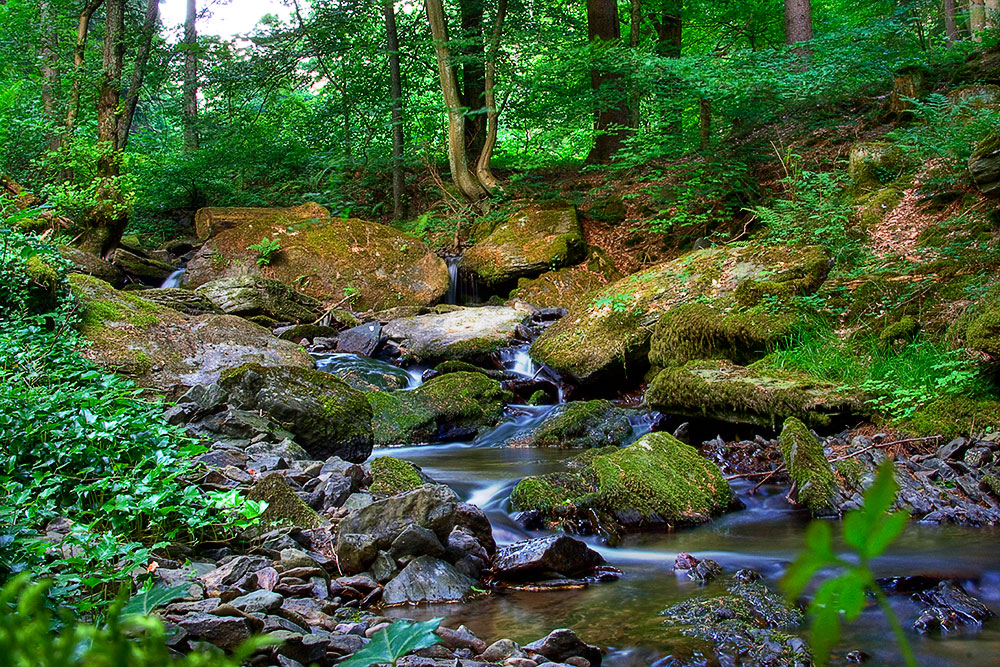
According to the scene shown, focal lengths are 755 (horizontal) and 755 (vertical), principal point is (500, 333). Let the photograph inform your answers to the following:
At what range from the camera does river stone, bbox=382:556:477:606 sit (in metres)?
4.00

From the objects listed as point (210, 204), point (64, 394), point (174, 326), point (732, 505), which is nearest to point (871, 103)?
point (732, 505)

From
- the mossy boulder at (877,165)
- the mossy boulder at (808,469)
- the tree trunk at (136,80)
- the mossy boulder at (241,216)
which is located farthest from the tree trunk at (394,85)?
the mossy boulder at (808,469)

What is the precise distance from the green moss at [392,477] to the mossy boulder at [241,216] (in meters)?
11.7

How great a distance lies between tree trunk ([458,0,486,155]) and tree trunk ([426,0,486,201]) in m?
0.36

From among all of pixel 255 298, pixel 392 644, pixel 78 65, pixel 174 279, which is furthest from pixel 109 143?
pixel 392 644

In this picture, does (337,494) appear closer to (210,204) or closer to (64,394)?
(64,394)

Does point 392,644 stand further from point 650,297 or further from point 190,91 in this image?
point 190,91

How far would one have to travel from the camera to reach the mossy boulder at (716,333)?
27.0 ft

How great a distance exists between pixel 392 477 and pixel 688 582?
2.22 m

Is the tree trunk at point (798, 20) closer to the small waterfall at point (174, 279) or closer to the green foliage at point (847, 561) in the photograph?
the small waterfall at point (174, 279)

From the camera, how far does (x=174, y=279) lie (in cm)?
1455

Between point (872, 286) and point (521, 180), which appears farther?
point (521, 180)

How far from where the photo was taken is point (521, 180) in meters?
17.1

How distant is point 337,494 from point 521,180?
13.0 m
